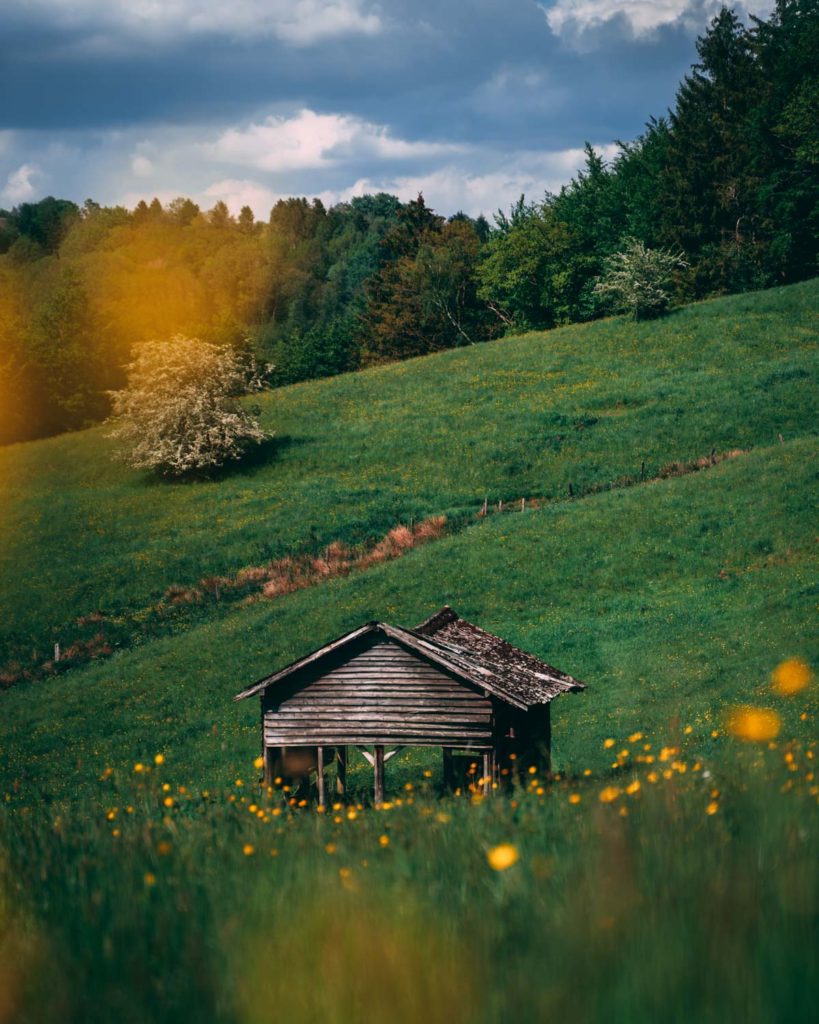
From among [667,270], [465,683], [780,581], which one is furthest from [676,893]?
[667,270]

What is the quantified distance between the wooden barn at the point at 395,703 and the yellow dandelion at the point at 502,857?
1821cm

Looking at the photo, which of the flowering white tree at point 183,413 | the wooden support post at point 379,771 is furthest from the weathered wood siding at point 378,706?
the flowering white tree at point 183,413

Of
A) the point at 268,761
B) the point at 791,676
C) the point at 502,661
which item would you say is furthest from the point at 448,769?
the point at 791,676

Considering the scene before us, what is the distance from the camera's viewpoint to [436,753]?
32.2m

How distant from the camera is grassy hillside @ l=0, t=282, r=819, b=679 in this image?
177ft

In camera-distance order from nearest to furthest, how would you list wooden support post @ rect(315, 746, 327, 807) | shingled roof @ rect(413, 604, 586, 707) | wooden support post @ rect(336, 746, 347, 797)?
wooden support post @ rect(315, 746, 327, 807) < shingled roof @ rect(413, 604, 586, 707) < wooden support post @ rect(336, 746, 347, 797)

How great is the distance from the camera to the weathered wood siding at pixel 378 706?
2325cm

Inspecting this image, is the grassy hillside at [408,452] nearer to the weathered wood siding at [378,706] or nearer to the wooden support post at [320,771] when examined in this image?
the weathered wood siding at [378,706]

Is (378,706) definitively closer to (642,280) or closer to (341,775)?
(341,775)

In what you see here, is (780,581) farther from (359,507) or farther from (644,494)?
(359,507)

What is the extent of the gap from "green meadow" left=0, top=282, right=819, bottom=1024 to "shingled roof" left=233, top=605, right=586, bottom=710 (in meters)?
2.08

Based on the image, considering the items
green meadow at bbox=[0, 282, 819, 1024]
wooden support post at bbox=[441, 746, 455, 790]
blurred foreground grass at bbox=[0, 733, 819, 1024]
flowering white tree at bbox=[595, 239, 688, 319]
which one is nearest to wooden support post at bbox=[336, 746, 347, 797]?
green meadow at bbox=[0, 282, 819, 1024]

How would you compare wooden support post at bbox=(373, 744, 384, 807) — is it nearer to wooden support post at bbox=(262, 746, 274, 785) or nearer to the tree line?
wooden support post at bbox=(262, 746, 274, 785)

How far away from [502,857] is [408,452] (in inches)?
2463
